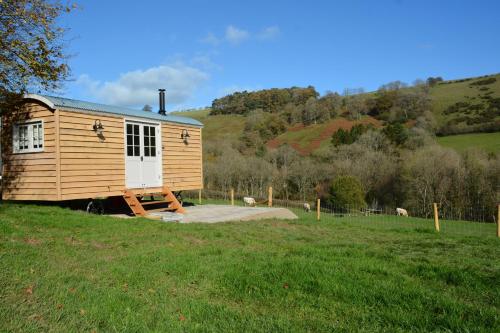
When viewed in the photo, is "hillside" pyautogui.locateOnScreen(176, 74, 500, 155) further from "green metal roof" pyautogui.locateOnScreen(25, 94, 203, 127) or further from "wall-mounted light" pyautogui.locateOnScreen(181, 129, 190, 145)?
"green metal roof" pyautogui.locateOnScreen(25, 94, 203, 127)

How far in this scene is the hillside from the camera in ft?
129

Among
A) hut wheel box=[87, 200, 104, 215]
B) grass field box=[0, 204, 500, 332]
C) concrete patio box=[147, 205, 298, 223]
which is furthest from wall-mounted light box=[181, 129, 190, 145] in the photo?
grass field box=[0, 204, 500, 332]

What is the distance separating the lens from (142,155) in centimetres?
1295

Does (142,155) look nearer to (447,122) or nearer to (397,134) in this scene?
(397,134)

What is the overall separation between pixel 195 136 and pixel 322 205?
15.9m

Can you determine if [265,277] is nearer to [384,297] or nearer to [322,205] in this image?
[384,297]

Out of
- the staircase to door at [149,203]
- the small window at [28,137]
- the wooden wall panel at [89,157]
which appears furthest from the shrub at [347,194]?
the small window at [28,137]

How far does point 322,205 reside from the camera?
29.2 metres

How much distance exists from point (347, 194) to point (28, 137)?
18.5 meters

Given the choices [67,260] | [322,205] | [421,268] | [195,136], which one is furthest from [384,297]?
[322,205]

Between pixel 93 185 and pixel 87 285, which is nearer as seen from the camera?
pixel 87 285

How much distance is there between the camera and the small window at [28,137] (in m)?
10.7

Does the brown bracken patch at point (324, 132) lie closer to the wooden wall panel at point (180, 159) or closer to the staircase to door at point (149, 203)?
the wooden wall panel at point (180, 159)

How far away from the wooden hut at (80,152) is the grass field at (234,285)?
320 centimetres
